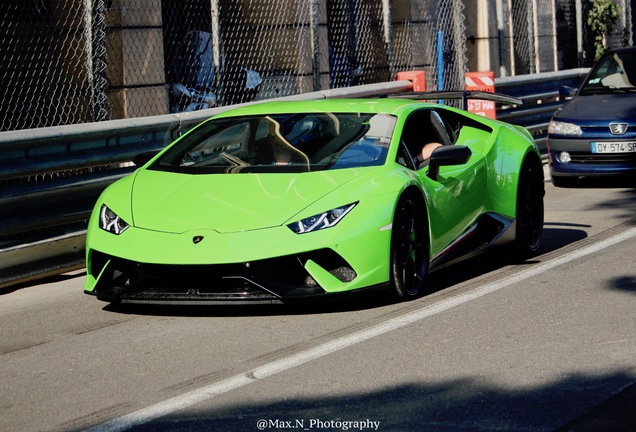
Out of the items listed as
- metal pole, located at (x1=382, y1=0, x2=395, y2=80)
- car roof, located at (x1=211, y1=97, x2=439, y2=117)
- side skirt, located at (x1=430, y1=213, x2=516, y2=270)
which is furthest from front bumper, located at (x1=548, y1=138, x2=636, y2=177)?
car roof, located at (x1=211, y1=97, x2=439, y2=117)

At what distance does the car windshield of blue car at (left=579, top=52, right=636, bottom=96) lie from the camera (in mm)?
15102

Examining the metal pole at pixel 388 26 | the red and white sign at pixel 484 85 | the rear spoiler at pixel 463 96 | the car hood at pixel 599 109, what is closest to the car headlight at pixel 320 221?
the rear spoiler at pixel 463 96

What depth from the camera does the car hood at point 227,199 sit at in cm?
730

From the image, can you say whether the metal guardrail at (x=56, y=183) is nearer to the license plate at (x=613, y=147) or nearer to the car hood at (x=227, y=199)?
the car hood at (x=227, y=199)

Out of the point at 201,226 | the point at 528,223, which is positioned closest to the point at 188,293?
the point at 201,226

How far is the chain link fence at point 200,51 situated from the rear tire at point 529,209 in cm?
433

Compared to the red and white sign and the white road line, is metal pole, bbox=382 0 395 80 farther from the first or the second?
the white road line

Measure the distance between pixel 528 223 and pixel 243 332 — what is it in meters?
3.37

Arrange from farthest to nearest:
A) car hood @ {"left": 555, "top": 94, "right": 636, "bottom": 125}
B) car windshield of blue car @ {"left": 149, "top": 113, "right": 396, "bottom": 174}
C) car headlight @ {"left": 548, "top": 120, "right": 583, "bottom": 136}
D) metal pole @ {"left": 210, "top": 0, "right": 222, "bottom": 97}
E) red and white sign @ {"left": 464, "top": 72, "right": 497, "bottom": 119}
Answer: red and white sign @ {"left": 464, "top": 72, "right": 497, "bottom": 119} < car headlight @ {"left": 548, "top": 120, "right": 583, "bottom": 136} < car hood @ {"left": 555, "top": 94, "right": 636, "bottom": 125} < metal pole @ {"left": 210, "top": 0, "right": 222, "bottom": 97} < car windshield of blue car @ {"left": 149, "top": 113, "right": 396, "bottom": 174}

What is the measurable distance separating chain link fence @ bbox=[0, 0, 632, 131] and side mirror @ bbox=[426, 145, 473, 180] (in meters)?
4.70

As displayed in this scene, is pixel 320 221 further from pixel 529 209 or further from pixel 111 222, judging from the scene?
pixel 529 209

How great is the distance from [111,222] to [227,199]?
2.37 feet

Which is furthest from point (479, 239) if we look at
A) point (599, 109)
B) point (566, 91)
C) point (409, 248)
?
point (566, 91)

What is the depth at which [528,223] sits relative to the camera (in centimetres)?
959
